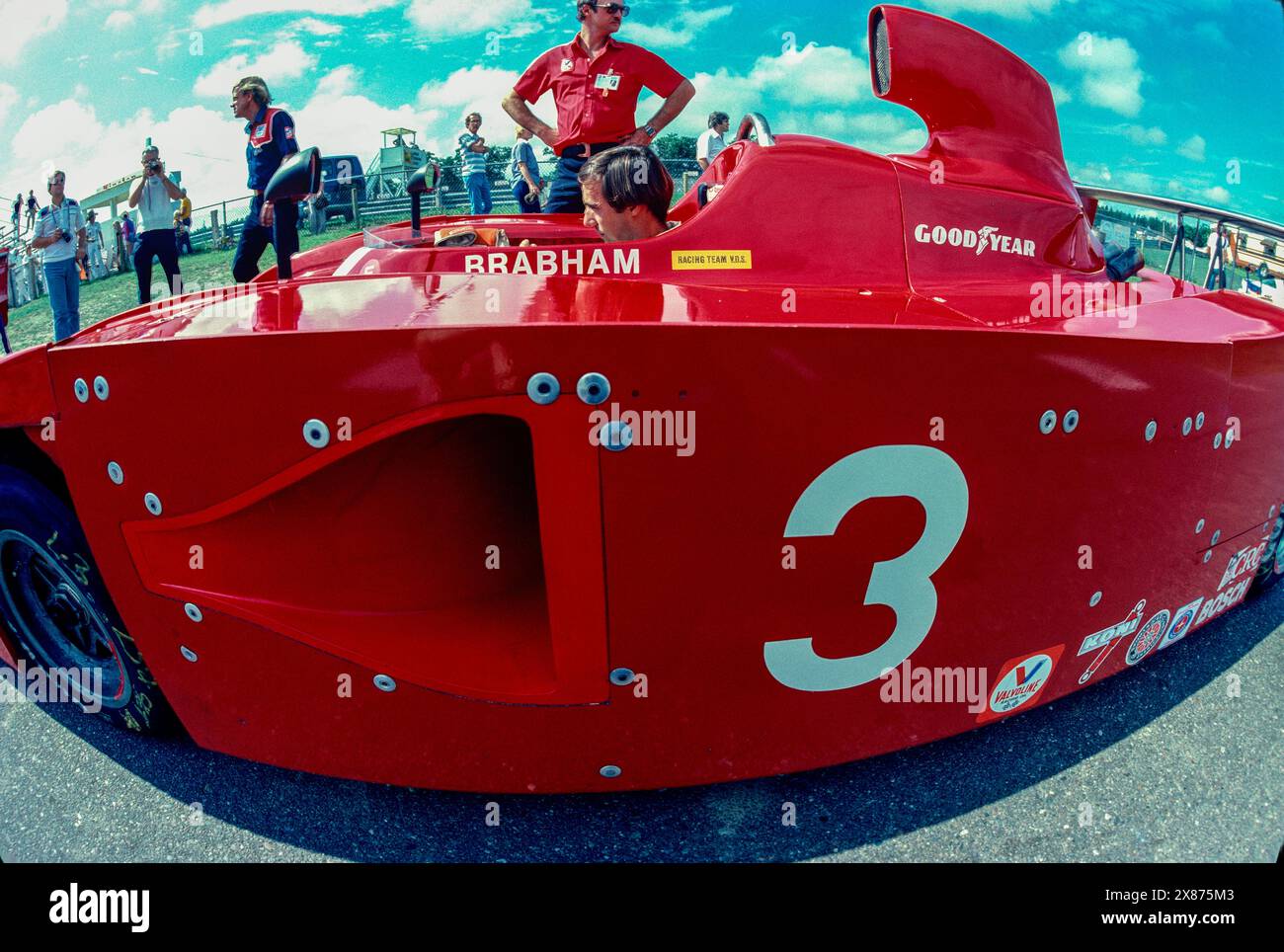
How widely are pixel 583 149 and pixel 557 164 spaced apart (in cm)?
16

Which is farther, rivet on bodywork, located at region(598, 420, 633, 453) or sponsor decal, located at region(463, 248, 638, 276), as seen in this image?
sponsor decal, located at region(463, 248, 638, 276)

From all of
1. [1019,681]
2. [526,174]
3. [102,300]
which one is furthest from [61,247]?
[1019,681]

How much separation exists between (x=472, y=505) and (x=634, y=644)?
19.4 inches

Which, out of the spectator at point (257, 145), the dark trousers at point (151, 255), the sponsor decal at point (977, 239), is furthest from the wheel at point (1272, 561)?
the dark trousers at point (151, 255)

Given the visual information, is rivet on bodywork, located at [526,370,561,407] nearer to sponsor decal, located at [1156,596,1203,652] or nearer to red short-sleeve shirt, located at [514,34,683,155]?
sponsor decal, located at [1156,596,1203,652]

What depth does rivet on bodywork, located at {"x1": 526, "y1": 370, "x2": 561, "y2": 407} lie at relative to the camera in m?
1.42

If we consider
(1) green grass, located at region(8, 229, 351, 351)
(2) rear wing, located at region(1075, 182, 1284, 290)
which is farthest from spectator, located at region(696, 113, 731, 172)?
(1) green grass, located at region(8, 229, 351, 351)

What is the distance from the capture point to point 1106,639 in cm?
204

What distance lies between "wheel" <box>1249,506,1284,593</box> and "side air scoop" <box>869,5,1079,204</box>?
112 centimetres

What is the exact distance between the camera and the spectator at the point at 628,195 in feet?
7.22

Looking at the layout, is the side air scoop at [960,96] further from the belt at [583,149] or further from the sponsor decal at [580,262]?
the belt at [583,149]

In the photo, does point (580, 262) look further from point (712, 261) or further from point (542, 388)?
point (542, 388)

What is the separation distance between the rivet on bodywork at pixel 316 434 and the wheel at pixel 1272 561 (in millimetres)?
2530
